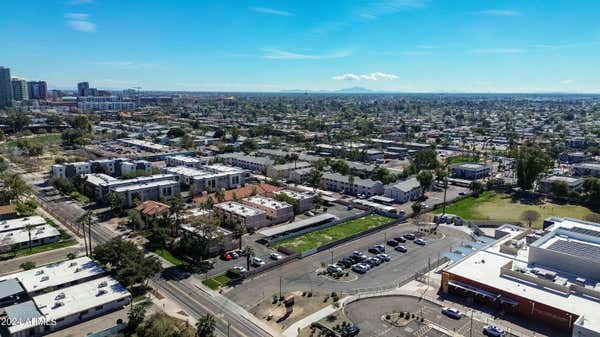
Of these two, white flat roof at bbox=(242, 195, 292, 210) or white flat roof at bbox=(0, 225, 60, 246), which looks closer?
white flat roof at bbox=(0, 225, 60, 246)

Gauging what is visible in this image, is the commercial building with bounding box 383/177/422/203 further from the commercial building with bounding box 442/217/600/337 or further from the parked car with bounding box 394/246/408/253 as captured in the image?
the commercial building with bounding box 442/217/600/337

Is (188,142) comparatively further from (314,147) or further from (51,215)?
(51,215)

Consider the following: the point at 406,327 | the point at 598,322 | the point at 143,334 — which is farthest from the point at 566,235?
the point at 143,334

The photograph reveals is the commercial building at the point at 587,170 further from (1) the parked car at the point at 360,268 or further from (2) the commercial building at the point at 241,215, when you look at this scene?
(2) the commercial building at the point at 241,215

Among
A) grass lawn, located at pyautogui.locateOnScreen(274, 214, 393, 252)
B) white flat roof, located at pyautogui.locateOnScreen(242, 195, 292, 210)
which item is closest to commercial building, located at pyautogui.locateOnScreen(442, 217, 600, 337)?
grass lawn, located at pyautogui.locateOnScreen(274, 214, 393, 252)

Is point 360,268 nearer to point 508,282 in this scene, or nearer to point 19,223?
point 508,282

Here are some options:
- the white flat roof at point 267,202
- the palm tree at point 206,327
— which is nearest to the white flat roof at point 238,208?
the white flat roof at point 267,202
